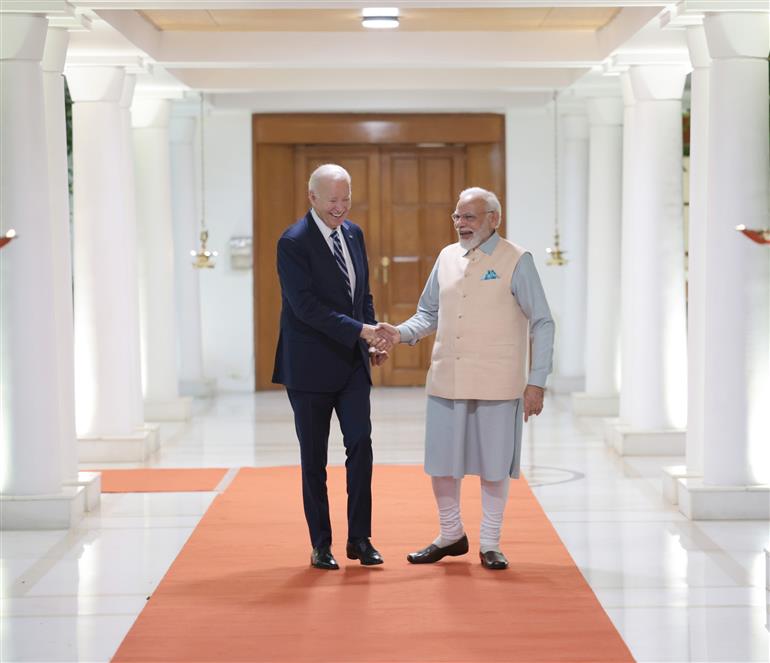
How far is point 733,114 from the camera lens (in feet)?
23.5

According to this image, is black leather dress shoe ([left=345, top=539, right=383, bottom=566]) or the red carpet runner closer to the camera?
the red carpet runner

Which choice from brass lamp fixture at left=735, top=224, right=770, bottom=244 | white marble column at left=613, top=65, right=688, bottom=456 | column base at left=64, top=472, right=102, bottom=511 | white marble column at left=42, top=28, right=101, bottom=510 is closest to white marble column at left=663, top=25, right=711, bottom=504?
white marble column at left=613, top=65, right=688, bottom=456

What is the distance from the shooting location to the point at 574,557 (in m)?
6.43

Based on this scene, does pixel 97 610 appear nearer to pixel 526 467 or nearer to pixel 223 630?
pixel 223 630

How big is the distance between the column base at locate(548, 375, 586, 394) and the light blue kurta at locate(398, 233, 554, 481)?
26.8ft

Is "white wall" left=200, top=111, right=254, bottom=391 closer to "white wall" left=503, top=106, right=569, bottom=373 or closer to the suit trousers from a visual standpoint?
"white wall" left=503, top=106, right=569, bottom=373

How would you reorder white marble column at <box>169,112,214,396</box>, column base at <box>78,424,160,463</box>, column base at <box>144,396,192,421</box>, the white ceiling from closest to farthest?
the white ceiling, column base at <box>78,424,160,463</box>, column base at <box>144,396,192,421</box>, white marble column at <box>169,112,214,396</box>

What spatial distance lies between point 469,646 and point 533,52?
231 inches

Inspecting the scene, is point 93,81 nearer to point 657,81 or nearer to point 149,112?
point 149,112

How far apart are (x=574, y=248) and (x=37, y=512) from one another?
7.86 metres

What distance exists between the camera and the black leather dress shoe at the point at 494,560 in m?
6.09

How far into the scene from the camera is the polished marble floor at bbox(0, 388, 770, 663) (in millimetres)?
5125

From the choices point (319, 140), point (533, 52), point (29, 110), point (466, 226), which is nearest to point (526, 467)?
point (533, 52)

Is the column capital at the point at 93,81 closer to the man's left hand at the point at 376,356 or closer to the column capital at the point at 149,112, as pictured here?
the column capital at the point at 149,112
